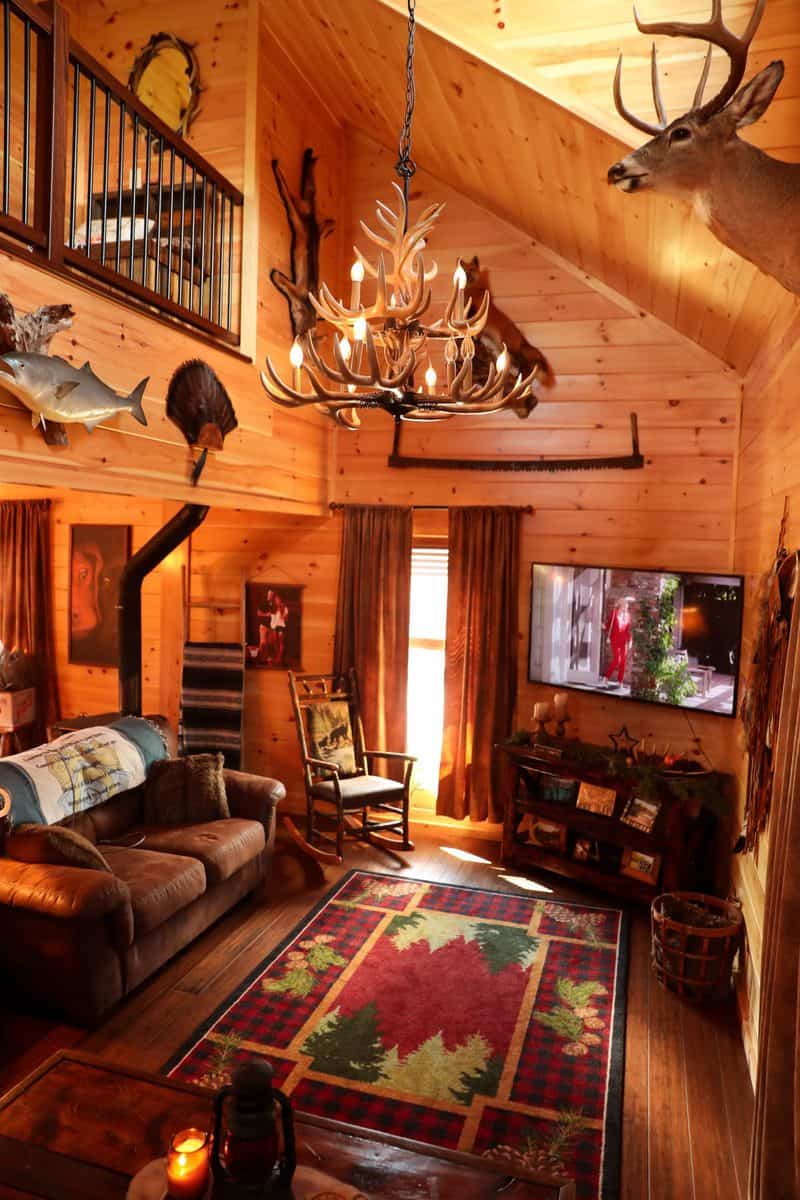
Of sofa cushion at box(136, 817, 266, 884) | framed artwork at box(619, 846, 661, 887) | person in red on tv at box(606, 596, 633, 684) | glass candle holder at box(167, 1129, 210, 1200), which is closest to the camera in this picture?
glass candle holder at box(167, 1129, 210, 1200)

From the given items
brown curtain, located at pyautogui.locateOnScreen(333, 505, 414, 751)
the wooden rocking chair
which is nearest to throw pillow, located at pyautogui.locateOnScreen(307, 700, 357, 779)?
the wooden rocking chair

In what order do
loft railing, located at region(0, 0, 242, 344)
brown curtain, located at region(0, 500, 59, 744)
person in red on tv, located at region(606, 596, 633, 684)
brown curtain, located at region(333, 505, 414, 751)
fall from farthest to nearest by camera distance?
brown curtain, located at region(0, 500, 59, 744), brown curtain, located at region(333, 505, 414, 751), person in red on tv, located at region(606, 596, 633, 684), loft railing, located at region(0, 0, 242, 344)

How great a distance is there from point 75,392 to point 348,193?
376 cm

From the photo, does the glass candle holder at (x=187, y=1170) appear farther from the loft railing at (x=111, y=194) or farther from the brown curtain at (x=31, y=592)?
the brown curtain at (x=31, y=592)

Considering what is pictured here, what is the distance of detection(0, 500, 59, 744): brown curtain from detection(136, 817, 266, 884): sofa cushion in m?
2.64

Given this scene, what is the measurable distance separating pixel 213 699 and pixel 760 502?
385cm

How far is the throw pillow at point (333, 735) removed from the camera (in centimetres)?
541

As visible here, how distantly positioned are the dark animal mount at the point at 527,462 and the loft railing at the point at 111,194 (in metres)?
1.49

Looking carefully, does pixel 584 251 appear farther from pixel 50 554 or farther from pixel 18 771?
pixel 50 554

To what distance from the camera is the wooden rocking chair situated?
16.7 feet

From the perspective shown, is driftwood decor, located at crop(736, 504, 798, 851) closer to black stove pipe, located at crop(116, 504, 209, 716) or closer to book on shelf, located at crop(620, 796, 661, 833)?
book on shelf, located at crop(620, 796, 661, 833)

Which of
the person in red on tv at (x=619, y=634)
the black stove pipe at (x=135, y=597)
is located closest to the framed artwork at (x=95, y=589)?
the black stove pipe at (x=135, y=597)

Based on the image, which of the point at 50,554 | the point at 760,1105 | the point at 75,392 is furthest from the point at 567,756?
the point at 50,554

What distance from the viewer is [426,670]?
589 cm
